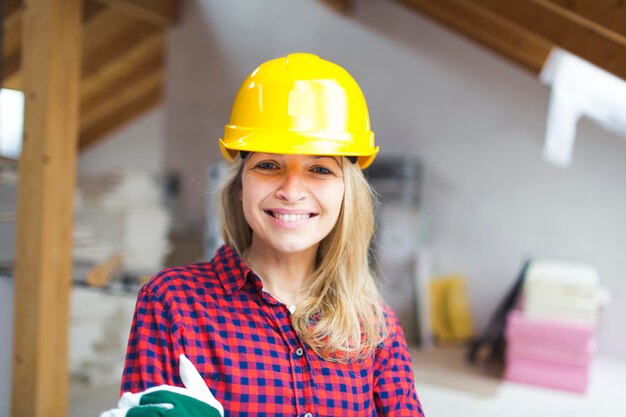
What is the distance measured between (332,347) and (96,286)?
8.66 ft

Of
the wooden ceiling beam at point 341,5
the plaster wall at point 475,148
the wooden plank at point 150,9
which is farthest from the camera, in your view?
the wooden plank at point 150,9

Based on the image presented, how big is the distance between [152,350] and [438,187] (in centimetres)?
419

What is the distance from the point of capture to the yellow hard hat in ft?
3.86

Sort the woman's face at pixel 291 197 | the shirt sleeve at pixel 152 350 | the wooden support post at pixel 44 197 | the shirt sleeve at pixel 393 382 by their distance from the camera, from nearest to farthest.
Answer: the shirt sleeve at pixel 152 350 → the woman's face at pixel 291 197 → the shirt sleeve at pixel 393 382 → the wooden support post at pixel 44 197

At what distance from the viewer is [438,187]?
5.07 m

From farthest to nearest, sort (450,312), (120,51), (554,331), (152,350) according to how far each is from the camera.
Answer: (120,51) < (450,312) < (554,331) < (152,350)

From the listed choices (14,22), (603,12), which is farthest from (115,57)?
(603,12)

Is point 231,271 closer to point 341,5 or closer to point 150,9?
point 341,5

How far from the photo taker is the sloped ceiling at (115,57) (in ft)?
17.9

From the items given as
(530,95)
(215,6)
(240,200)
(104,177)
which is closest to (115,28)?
(215,6)

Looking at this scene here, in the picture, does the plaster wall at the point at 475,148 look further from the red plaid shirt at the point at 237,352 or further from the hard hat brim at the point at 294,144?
the hard hat brim at the point at 294,144

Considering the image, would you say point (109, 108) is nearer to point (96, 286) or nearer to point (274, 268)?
point (96, 286)

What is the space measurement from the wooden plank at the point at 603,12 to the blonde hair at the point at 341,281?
137 centimetres

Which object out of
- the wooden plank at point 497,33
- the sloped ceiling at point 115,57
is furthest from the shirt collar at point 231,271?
the sloped ceiling at point 115,57
